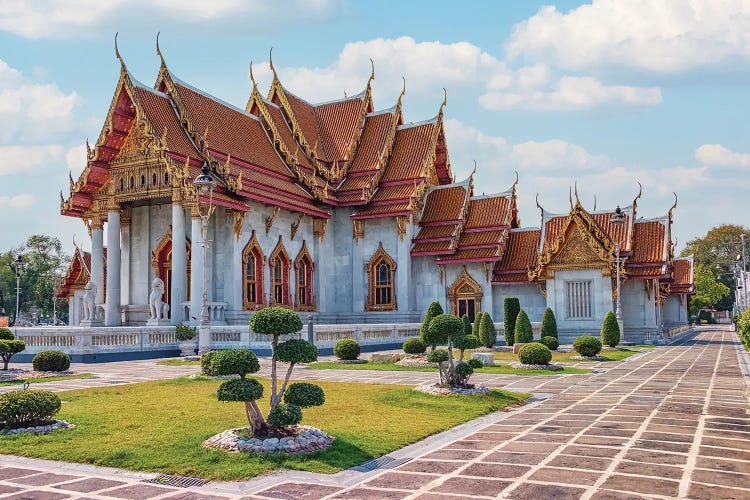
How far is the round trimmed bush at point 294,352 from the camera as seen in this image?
8.18 metres

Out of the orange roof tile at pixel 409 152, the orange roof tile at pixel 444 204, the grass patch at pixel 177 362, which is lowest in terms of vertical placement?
the grass patch at pixel 177 362

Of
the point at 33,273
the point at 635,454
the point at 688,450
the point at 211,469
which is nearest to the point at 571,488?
the point at 635,454

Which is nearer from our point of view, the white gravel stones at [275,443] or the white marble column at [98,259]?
the white gravel stones at [275,443]

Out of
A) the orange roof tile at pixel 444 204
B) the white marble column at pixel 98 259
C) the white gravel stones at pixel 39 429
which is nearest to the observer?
the white gravel stones at pixel 39 429

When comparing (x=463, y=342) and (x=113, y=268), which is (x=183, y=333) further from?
(x=463, y=342)

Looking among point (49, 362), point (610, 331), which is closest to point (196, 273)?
point (49, 362)

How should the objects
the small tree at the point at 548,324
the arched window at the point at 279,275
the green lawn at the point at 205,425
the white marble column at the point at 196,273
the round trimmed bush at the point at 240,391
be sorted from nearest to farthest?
the green lawn at the point at 205,425
the round trimmed bush at the point at 240,391
the small tree at the point at 548,324
the white marble column at the point at 196,273
the arched window at the point at 279,275

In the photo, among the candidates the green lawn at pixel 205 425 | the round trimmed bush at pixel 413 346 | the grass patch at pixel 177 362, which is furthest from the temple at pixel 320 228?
the green lawn at pixel 205 425

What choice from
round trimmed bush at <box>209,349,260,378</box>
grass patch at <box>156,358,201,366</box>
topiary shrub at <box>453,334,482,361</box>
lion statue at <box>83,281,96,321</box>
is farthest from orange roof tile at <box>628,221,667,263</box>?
round trimmed bush at <box>209,349,260,378</box>

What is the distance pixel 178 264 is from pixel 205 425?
18432 mm

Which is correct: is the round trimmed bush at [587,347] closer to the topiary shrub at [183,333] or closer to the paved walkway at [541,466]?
the paved walkway at [541,466]

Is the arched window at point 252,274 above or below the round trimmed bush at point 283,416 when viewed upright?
above

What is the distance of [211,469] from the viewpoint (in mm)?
7020

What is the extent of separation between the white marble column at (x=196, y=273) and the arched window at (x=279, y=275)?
4.73 metres
